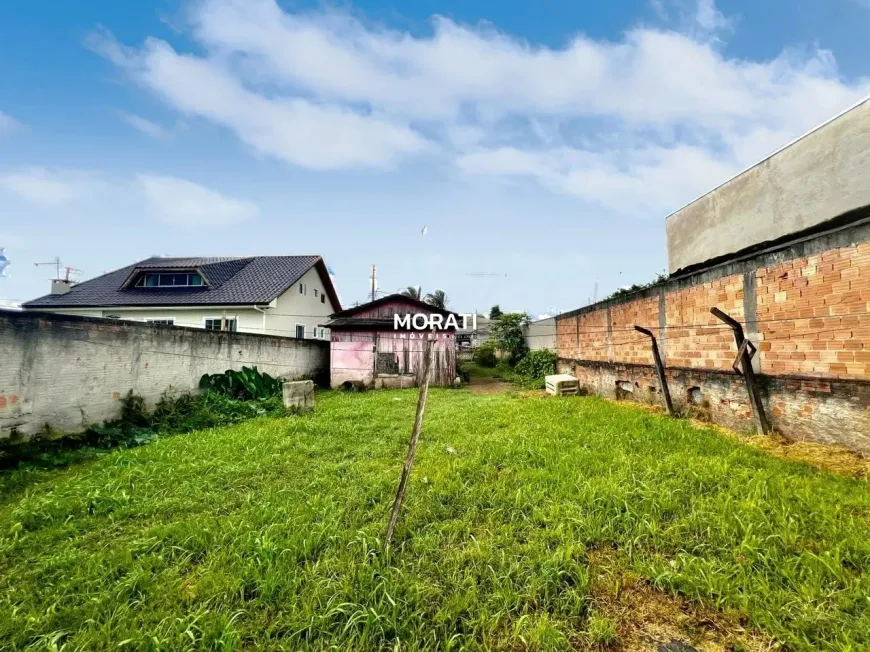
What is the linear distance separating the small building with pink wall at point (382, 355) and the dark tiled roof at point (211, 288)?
3732mm

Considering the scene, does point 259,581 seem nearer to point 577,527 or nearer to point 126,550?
point 126,550

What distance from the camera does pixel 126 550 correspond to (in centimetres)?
244

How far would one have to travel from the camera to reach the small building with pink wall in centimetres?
1191

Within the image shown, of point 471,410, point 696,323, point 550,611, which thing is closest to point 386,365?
point 471,410

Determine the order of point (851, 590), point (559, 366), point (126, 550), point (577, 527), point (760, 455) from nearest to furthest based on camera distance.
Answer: point (851, 590)
point (126, 550)
point (577, 527)
point (760, 455)
point (559, 366)

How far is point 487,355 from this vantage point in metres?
17.7

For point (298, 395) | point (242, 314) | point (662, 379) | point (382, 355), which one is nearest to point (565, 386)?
point (662, 379)

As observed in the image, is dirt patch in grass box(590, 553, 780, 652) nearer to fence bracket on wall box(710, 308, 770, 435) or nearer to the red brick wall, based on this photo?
the red brick wall

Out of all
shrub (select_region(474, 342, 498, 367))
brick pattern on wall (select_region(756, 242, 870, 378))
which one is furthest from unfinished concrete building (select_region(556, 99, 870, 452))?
shrub (select_region(474, 342, 498, 367))

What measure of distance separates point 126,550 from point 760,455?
5.59 metres

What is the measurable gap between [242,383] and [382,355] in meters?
4.61

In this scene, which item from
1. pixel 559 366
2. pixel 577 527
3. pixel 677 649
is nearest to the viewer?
pixel 677 649

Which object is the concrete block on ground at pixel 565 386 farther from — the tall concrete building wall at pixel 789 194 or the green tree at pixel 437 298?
the green tree at pixel 437 298

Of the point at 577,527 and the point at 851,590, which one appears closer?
the point at 851,590
